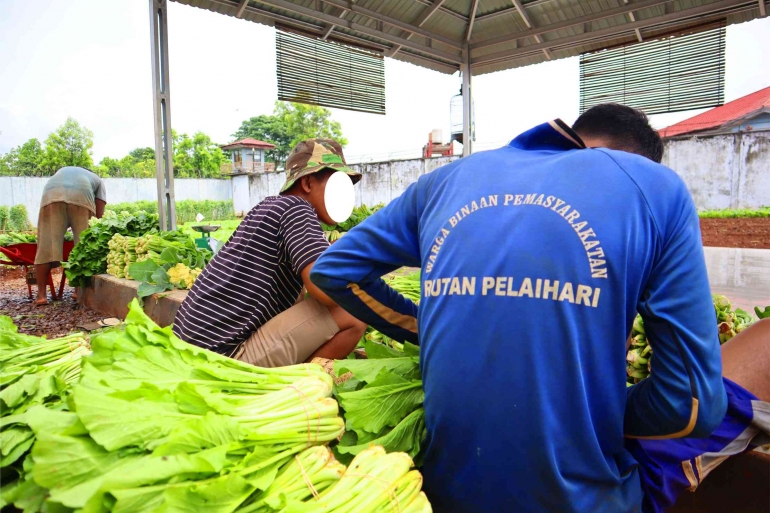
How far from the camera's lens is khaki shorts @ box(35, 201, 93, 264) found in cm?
726

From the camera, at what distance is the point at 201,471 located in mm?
1132

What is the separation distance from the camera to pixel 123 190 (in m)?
27.0

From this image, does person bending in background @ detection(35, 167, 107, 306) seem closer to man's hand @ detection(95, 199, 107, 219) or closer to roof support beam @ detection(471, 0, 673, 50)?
man's hand @ detection(95, 199, 107, 219)

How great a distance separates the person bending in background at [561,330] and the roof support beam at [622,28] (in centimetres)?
572

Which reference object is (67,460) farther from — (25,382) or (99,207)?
(99,207)

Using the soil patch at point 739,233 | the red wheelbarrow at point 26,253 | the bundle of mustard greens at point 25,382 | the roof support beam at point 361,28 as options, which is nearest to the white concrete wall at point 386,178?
the soil patch at point 739,233

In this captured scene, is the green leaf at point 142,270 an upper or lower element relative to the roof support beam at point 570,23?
lower

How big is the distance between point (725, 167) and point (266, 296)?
53.2ft

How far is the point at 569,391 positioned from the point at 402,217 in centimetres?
74

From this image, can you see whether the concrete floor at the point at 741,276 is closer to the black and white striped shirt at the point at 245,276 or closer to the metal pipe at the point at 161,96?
the black and white striped shirt at the point at 245,276

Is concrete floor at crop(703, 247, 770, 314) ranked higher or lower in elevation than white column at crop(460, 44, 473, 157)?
lower

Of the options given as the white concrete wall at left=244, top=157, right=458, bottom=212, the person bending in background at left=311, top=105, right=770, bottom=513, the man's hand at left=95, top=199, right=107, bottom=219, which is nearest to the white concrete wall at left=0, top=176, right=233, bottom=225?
the white concrete wall at left=244, top=157, right=458, bottom=212

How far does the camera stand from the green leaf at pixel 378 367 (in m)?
1.78

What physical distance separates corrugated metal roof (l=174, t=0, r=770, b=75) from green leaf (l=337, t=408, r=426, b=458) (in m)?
5.05
